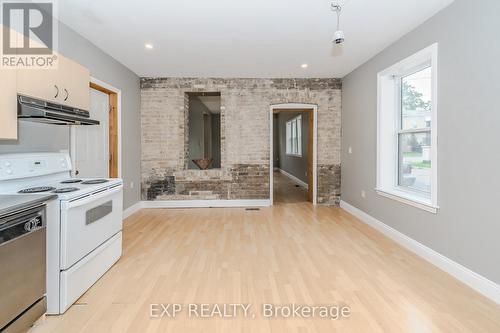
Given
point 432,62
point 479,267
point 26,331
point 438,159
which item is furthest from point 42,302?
point 432,62

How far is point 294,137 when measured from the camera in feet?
33.7

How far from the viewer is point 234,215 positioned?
5.01 meters

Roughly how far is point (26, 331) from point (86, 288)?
0.49 metres

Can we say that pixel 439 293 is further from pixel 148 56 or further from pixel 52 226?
pixel 148 56

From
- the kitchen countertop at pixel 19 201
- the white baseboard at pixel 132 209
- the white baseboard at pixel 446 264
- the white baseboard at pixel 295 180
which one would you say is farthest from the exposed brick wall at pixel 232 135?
the kitchen countertop at pixel 19 201

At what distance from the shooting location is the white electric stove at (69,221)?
1949 millimetres

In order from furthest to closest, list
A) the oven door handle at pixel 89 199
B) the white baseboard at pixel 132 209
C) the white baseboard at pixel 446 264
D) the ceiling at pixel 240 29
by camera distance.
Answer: the white baseboard at pixel 132 209, the ceiling at pixel 240 29, the white baseboard at pixel 446 264, the oven door handle at pixel 89 199

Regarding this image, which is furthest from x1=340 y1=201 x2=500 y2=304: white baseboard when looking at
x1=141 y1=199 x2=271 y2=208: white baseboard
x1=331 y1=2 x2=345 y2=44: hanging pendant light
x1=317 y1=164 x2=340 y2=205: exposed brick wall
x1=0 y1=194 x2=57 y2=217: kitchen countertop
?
x1=0 y1=194 x2=57 y2=217: kitchen countertop

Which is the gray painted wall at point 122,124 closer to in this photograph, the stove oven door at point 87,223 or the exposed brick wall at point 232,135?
the exposed brick wall at point 232,135

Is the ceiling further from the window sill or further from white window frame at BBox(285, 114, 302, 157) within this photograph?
white window frame at BBox(285, 114, 302, 157)

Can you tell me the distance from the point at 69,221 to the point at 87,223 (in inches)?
9.3

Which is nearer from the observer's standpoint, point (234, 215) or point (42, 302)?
point (42, 302)

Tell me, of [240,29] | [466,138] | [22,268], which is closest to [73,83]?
[22,268]

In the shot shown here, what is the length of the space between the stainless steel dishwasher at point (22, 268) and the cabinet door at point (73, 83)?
127cm
